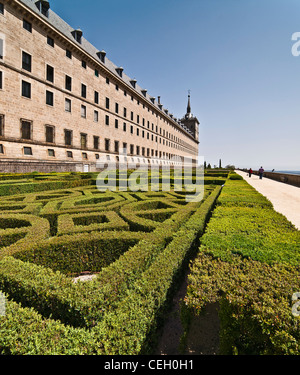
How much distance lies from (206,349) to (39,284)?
2.16 meters

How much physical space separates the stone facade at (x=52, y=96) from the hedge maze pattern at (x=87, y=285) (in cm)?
1796

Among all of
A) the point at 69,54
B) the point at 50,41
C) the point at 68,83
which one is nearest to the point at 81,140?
the point at 68,83

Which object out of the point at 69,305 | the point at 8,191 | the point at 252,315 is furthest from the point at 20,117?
the point at 252,315

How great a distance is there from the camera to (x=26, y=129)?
2012 centimetres

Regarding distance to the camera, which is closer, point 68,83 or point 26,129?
point 26,129

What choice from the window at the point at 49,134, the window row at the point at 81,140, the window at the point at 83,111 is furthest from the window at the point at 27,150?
the window at the point at 83,111

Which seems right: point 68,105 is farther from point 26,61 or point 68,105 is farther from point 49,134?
point 26,61

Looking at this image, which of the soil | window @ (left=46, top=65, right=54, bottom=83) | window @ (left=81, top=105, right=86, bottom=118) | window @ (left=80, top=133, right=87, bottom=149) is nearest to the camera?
the soil

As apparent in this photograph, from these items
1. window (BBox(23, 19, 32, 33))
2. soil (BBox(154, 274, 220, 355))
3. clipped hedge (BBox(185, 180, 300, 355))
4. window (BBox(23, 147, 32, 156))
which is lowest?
soil (BBox(154, 274, 220, 355))

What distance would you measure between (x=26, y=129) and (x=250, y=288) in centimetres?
2392

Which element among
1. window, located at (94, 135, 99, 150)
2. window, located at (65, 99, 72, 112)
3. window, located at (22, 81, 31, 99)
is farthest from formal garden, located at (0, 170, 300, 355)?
window, located at (94, 135, 99, 150)

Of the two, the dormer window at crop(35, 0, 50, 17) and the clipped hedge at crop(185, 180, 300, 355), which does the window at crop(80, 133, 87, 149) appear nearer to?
the dormer window at crop(35, 0, 50, 17)

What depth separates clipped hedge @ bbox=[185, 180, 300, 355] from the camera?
167cm
